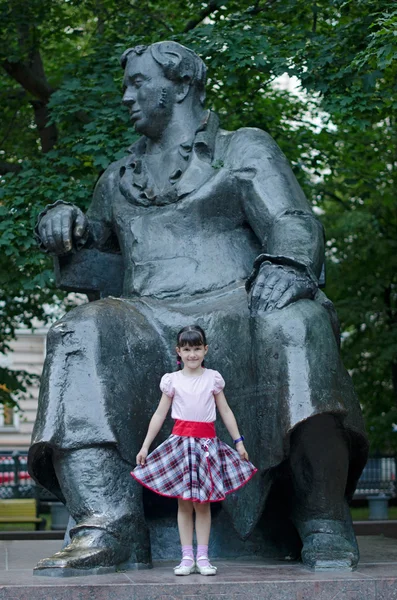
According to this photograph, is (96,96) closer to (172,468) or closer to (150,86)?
(150,86)

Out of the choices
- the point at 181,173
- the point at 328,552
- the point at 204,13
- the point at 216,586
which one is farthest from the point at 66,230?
the point at 204,13

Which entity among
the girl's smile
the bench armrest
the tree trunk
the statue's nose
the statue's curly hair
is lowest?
the girl's smile

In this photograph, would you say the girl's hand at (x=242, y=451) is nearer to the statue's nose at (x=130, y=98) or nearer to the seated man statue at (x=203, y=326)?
the seated man statue at (x=203, y=326)

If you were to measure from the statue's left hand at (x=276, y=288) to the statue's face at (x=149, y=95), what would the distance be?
1.33 metres

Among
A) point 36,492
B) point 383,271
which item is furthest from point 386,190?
point 36,492

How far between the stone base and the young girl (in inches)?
9.6

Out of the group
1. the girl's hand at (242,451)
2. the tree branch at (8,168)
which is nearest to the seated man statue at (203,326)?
the girl's hand at (242,451)

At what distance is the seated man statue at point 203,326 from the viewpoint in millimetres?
4637

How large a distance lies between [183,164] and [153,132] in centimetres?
24

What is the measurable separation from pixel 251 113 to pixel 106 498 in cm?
908

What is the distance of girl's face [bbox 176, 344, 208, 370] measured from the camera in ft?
15.2

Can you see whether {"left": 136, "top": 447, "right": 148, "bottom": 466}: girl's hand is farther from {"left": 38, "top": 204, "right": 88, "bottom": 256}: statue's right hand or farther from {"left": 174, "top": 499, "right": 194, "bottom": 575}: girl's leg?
{"left": 38, "top": 204, "right": 88, "bottom": 256}: statue's right hand

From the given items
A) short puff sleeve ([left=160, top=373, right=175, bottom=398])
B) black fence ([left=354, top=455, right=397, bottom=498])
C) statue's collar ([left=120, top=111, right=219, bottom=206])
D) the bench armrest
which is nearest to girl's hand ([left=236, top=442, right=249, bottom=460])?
short puff sleeve ([left=160, top=373, right=175, bottom=398])

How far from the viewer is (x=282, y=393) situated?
15.0 ft
